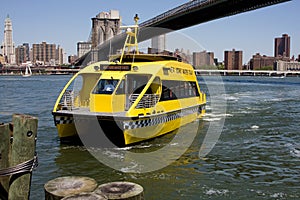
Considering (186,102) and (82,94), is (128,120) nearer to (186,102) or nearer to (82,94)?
(82,94)

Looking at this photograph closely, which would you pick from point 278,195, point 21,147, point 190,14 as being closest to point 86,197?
point 21,147

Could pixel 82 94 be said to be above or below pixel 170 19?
below

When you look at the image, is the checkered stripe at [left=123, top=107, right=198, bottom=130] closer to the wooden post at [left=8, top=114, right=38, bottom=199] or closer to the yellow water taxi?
the yellow water taxi

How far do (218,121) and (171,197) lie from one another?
10.9 metres

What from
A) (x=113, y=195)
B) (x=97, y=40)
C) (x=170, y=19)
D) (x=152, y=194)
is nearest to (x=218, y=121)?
(x=152, y=194)

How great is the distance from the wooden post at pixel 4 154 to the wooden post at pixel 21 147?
6cm

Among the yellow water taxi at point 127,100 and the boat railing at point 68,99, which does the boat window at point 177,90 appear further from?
the boat railing at point 68,99

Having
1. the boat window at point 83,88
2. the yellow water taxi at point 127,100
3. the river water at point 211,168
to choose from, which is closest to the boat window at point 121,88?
the yellow water taxi at point 127,100

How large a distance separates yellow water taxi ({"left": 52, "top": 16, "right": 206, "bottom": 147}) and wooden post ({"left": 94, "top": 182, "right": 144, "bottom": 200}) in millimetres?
5673

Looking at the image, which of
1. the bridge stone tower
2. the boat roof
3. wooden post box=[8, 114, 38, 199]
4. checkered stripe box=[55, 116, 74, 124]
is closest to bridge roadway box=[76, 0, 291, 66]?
the bridge stone tower

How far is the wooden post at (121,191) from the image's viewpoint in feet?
17.7

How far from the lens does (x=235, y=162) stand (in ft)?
35.9

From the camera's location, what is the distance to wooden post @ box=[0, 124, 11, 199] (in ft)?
18.1

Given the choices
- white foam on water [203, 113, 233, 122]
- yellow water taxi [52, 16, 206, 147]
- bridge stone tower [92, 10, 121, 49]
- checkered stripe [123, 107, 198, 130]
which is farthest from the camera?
bridge stone tower [92, 10, 121, 49]
